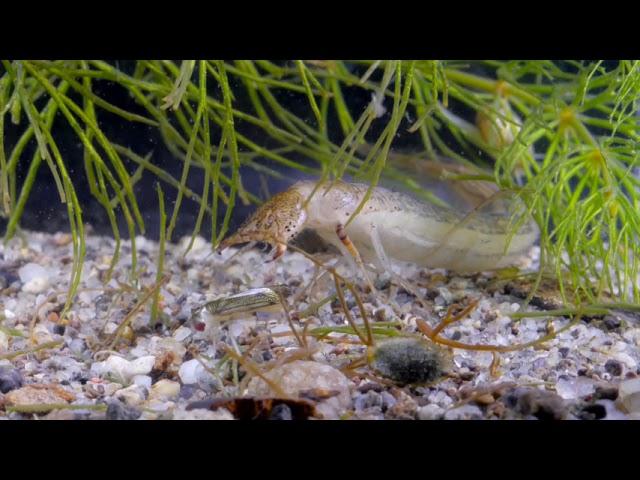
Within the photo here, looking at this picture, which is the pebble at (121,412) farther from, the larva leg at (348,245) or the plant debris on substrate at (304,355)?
the larva leg at (348,245)

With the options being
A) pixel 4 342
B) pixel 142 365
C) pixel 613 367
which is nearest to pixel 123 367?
pixel 142 365

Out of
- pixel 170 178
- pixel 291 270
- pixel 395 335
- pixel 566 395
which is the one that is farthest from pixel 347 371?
pixel 170 178

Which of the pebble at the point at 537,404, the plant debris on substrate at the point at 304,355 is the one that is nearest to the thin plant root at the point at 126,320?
the plant debris on substrate at the point at 304,355

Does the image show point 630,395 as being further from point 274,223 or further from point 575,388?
point 274,223

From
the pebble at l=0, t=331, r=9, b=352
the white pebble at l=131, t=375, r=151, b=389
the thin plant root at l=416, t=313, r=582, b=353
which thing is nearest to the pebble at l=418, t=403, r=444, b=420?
the thin plant root at l=416, t=313, r=582, b=353
